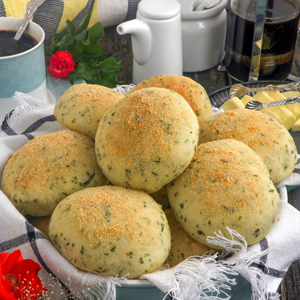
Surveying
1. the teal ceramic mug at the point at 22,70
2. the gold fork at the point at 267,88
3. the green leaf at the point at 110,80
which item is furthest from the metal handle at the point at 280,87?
the teal ceramic mug at the point at 22,70

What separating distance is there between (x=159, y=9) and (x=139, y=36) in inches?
4.1

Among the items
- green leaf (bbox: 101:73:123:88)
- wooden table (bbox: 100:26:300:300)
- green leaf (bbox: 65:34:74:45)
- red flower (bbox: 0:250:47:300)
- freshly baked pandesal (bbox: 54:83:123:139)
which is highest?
freshly baked pandesal (bbox: 54:83:123:139)

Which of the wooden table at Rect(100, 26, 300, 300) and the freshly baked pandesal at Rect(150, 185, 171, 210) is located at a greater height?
the freshly baked pandesal at Rect(150, 185, 171, 210)

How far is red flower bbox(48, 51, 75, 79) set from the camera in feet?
3.92

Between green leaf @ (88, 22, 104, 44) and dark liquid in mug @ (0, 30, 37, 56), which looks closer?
dark liquid in mug @ (0, 30, 37, 56)

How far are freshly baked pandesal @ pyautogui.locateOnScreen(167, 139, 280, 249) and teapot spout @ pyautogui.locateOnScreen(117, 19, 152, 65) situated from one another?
63 cm

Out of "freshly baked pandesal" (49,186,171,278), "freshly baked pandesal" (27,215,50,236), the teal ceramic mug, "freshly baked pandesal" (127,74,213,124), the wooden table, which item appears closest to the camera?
"freshly baked pandesal" (49,186,171,278)

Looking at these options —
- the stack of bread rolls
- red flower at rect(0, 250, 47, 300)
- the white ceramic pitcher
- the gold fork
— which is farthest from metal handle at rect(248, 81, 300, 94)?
red flower at rect(0, 250, 47, 300)

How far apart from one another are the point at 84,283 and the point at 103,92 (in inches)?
15.4

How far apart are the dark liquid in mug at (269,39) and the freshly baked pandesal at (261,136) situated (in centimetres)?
55

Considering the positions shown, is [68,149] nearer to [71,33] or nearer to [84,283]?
[84,283]

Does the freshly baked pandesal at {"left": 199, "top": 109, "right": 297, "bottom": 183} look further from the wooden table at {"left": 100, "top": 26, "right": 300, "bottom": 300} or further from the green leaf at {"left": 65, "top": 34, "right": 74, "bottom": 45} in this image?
the green leaf at {"left": 65, "top": 34, "right": 74, "bottom": 45}

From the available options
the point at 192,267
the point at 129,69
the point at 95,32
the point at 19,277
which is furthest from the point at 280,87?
the point at 19,277

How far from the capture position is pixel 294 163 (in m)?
0.72
